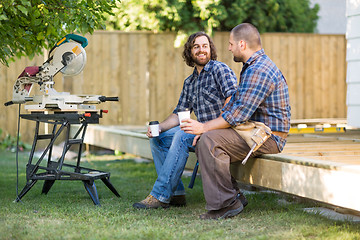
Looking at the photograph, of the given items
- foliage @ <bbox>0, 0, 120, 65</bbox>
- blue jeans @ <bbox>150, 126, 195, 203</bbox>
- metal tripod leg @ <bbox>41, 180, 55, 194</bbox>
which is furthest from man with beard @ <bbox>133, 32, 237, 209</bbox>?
metal tripod leg @ <bbox>41, 180, 55, 194</bbox>

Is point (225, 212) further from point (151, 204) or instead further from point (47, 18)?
point (47, 18)

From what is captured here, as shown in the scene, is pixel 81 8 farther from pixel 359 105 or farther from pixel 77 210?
pixel 359 105

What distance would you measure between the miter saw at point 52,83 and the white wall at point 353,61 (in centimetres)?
298

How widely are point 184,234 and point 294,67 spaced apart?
22.5 ft

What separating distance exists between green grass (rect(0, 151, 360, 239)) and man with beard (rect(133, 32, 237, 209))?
0.44ft

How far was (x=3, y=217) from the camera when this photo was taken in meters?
3.57

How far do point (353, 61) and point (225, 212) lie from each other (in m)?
3.15

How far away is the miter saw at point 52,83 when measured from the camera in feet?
13.6

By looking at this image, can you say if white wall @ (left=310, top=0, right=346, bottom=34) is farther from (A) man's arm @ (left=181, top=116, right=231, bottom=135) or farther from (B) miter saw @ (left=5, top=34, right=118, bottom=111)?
(A) man's arm @ (left=181, top=116, right=231, bottom=135)

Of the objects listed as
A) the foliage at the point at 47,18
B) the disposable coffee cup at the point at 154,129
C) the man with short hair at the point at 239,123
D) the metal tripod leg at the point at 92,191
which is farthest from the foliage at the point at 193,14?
the man with short hair at the point at 239,123

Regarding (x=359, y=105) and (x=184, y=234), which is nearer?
(x=184, y=234)

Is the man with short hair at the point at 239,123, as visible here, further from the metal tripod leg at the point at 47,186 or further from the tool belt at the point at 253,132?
the metal tripod leg at the point at 47,186

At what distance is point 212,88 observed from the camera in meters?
4.03

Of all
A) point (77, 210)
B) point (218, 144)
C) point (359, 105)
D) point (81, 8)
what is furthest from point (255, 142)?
point (359, 105)
